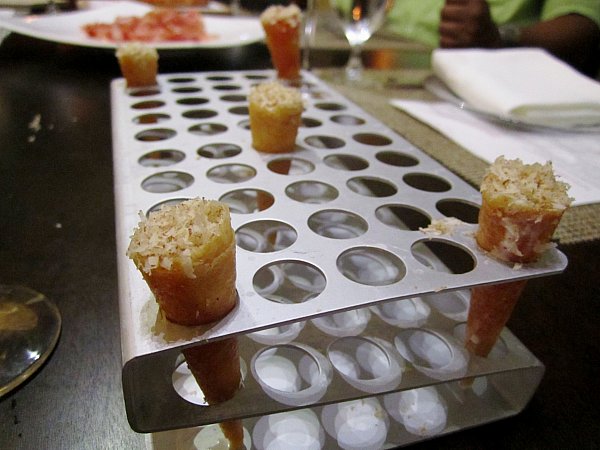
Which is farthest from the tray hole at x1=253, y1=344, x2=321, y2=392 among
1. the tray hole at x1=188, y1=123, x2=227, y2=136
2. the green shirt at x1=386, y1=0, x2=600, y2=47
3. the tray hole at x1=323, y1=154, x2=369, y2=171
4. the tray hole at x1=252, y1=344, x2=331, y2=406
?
the green shirt at x1=386, y1=0, x2=600, y2=47

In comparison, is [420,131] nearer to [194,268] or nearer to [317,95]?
[317,95]

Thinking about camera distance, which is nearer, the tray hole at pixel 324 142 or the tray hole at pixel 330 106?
the tray hole at pixel 324 142

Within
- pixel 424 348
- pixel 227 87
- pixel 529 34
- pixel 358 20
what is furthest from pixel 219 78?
pixel 529 34

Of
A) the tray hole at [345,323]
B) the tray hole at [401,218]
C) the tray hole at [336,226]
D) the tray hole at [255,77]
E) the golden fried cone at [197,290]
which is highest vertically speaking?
the golden fried cone at [197,290]

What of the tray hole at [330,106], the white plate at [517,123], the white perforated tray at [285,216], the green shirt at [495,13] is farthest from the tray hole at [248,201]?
the green shirt at [495,13]

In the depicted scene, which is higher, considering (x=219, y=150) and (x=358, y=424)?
(x=219, y=150)

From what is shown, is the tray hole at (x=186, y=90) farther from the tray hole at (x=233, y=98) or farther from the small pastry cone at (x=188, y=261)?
the small pastry cone at (x=188, y=261)
